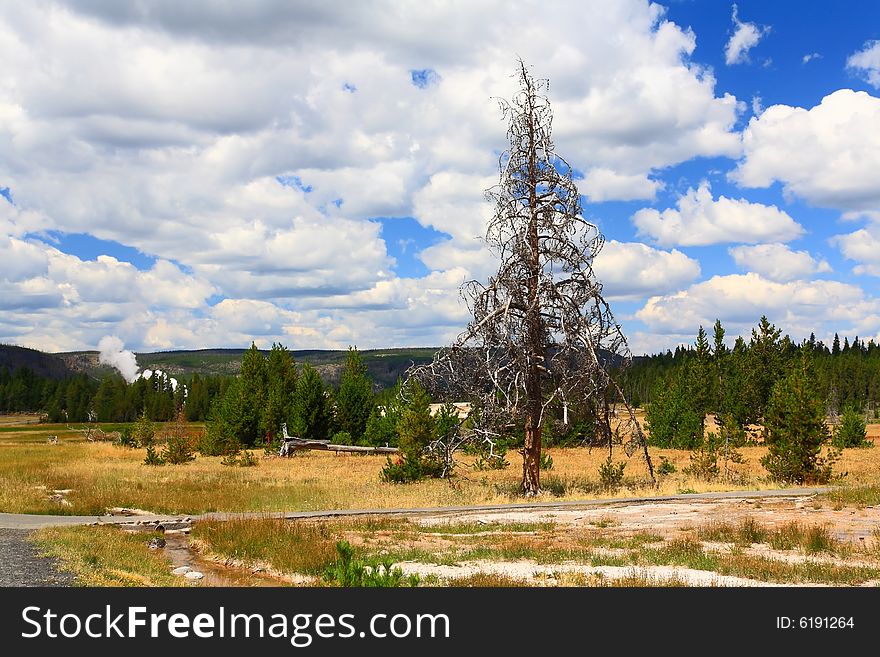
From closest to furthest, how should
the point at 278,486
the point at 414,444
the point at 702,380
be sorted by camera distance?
the point at 278,486 → the point at 414,444 → the point at 702,380

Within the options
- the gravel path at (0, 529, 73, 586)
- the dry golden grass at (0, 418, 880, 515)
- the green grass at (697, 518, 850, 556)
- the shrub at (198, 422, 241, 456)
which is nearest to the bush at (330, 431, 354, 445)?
the shrub at (198, 422, 241, 456)

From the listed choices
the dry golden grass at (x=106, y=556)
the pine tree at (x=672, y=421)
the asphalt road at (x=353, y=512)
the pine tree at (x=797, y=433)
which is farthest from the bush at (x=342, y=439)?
the dry golden grass at (x=106, y=556)

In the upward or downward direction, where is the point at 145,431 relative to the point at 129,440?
upward

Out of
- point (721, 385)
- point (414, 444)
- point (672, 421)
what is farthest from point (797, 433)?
point (721, 385)

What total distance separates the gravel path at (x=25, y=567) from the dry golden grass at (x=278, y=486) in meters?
6.44

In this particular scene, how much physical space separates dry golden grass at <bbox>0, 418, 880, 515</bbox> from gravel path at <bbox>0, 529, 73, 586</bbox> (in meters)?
6.44

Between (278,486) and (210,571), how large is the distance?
49.0 feet

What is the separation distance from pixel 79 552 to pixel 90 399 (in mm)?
127032

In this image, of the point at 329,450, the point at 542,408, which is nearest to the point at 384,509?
the point at 542,408

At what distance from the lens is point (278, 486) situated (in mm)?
27250

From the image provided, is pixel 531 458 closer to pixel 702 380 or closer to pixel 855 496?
pixel 855 496

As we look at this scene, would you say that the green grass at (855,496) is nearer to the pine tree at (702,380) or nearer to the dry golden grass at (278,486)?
the dry golden grass at (278,486)

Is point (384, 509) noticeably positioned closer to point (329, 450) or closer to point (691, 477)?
point (691, 477)

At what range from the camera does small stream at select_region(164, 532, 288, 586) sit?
37.7 feet
